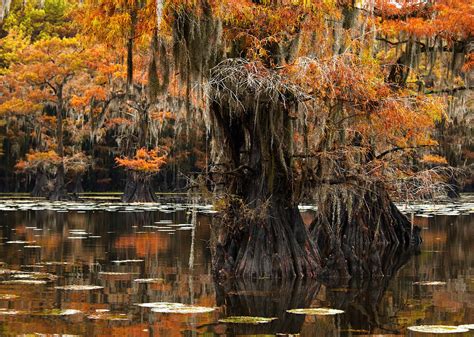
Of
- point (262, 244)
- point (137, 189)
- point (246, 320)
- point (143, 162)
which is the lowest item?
point (246, 320)

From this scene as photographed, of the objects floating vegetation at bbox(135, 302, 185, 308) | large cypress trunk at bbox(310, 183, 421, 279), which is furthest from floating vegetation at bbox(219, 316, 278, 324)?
large cypress trunk at bbox(310, 183, 421, 279)

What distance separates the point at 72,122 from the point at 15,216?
1496 cm

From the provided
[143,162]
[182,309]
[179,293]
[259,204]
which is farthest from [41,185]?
[182,309]

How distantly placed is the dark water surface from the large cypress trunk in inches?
19.1

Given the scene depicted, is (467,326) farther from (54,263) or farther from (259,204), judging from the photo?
(54,263)

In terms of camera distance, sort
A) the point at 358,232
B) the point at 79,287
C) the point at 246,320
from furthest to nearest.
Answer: the point at 358,232
the point at 79,287
the point at 246,320

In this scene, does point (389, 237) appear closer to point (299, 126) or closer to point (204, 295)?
point (299, 126)

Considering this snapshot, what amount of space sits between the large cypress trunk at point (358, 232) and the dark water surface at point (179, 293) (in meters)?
0.49

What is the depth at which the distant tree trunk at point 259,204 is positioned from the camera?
10.8 meters

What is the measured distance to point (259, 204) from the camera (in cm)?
1083

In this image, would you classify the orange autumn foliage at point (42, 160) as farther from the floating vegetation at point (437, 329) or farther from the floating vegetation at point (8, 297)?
the floating vegetation at point (437, 329)

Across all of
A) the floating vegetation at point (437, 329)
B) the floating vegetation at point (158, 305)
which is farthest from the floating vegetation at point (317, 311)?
the floating vegetation at point (158, 305)

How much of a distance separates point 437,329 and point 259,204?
3813 millimetres

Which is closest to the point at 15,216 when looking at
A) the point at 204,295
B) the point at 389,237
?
the point at 389,237
